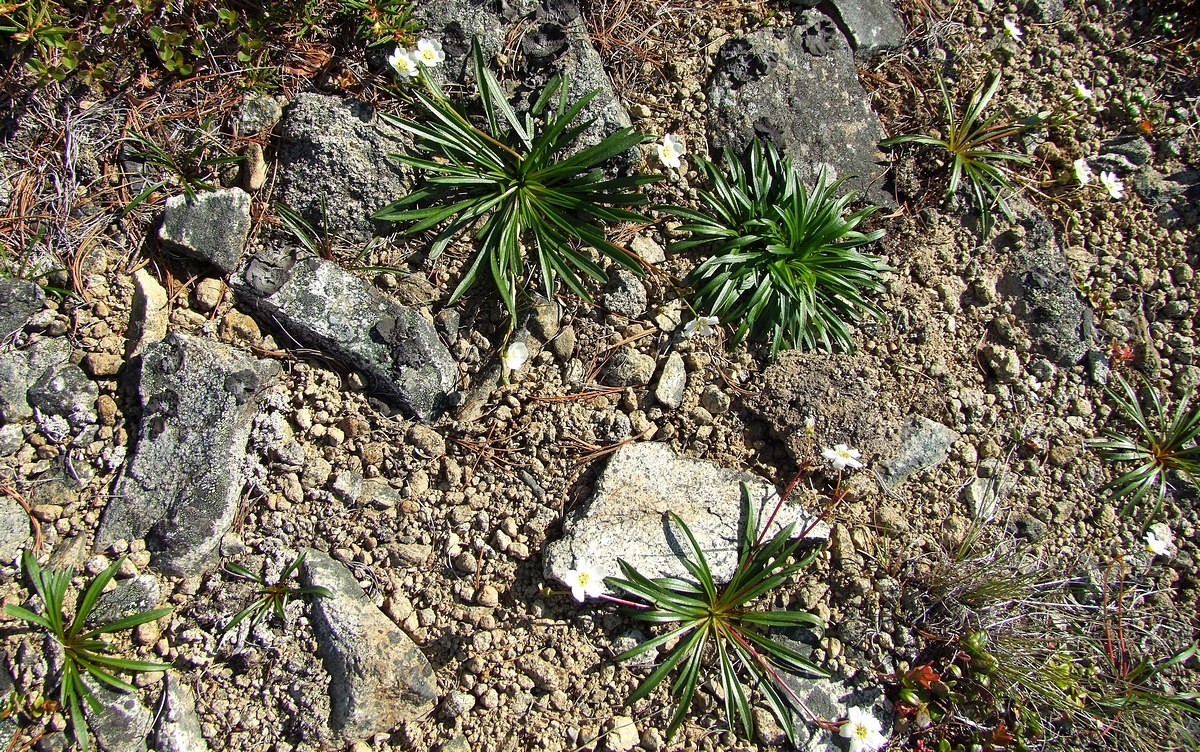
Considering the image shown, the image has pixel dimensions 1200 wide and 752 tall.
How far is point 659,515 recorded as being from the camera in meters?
3.57

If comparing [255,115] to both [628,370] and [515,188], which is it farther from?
[628,370]

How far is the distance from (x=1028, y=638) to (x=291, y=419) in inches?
151

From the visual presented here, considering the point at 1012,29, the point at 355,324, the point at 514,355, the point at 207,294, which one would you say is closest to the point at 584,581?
the point at 514,355

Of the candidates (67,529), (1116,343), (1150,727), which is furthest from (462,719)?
(1116,343)

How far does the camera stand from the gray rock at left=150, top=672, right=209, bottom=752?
9.92 feet

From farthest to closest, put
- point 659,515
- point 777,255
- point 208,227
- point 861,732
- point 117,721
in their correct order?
point 777,255
point 659,515
point 208,227
point 861,732
point 117,721

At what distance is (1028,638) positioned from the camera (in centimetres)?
371

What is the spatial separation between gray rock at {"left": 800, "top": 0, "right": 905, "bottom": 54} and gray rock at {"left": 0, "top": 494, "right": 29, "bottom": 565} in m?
4.92

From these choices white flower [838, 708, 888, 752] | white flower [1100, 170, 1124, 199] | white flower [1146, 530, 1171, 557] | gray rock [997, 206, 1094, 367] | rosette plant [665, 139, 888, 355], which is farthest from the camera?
white flower [1100, 170, 1124, 199]

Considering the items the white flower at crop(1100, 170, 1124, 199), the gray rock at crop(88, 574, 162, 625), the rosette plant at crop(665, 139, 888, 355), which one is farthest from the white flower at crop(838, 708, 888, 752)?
the white flower at crop(1100, 170, 1124, 199)

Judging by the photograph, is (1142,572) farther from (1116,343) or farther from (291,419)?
(291,419)

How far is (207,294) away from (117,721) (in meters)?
1.87

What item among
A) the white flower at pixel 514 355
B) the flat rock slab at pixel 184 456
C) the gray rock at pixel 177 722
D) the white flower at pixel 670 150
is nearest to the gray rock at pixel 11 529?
the flat rock slab at pixel 184 456

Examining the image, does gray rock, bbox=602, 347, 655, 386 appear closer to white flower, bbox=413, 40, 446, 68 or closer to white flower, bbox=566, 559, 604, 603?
white flower, bbox=566, 559, 604, 603
